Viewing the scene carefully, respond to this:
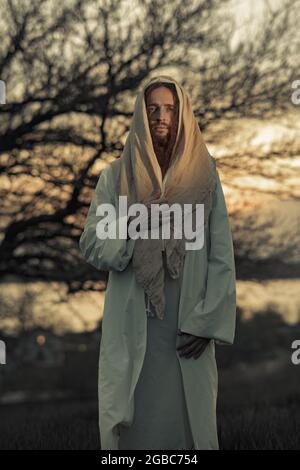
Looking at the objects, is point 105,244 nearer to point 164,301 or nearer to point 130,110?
point 164,301

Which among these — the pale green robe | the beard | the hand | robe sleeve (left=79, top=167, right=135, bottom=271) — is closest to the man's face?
the beard

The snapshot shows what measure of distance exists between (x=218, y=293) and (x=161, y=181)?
1.95ft

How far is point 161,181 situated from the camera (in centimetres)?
521

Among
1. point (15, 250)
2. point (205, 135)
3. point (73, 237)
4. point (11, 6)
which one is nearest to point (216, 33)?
point (205, 135)

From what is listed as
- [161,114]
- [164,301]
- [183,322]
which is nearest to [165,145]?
[161,114]

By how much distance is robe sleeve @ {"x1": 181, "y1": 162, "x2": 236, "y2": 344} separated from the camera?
16.6ft

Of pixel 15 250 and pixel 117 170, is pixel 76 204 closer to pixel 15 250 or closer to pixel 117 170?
pixel 15 250

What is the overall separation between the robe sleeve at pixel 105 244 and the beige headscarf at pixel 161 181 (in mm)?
66

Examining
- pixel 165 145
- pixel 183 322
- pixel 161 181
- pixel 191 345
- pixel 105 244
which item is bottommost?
pixel 191 345

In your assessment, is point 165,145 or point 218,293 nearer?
point 218,293

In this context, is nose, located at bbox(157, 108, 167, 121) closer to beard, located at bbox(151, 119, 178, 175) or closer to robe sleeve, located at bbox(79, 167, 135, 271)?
beard, located at bbox(151, 119, 178, 175)

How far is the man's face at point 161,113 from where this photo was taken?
5.21 metres

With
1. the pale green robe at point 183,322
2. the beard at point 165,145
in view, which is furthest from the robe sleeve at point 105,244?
the beard at point 165,145
